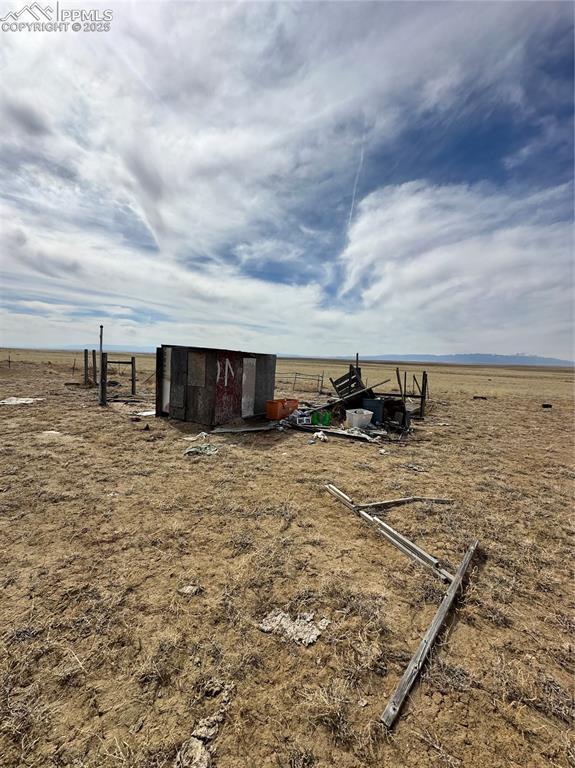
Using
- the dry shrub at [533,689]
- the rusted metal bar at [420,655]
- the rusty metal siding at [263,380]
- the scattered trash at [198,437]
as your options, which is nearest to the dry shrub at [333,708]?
the rusted metal bar at [420,655]

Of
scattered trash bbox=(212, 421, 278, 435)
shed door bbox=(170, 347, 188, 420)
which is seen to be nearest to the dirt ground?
scattered trash bbox=(212, 421, 278, 435)

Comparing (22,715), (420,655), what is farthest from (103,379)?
(420,655)

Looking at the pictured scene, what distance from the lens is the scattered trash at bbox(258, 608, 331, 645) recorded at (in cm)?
331

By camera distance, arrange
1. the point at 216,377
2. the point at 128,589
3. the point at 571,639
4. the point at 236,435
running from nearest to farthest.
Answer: the point at 571,639
the point at 128,589
the point at 236,435
the point at 216,377

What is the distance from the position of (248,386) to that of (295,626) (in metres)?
10.7

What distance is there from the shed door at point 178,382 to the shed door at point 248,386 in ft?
7.64

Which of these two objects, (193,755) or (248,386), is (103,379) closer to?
(248,386)

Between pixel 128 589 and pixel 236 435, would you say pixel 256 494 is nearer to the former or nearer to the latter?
pixel 128 589

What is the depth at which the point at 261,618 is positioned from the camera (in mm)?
3520

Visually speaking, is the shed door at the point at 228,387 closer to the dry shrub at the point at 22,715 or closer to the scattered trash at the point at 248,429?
the scattered trash at the point at 248,429

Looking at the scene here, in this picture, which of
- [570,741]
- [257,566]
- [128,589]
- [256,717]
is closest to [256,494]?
[257,566]

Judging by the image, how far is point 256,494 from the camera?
21.5ft

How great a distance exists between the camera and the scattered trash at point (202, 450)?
8927 millimetres

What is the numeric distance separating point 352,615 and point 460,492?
4617mm
